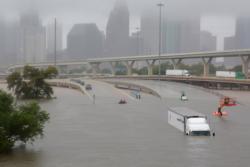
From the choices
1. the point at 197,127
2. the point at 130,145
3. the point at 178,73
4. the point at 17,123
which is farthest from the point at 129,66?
the point at 17,123

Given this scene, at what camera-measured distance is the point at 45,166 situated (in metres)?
19.0

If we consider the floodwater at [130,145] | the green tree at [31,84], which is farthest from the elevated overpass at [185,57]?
the floodwater at [130,145]

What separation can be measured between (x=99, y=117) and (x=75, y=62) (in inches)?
4749

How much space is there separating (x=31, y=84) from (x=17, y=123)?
3923cm

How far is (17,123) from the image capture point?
71.6ft

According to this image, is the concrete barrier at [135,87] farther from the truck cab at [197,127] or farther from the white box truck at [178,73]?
the truck cab at [197,127]

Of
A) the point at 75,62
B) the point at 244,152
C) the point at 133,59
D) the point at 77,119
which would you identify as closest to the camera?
the point at 244,152

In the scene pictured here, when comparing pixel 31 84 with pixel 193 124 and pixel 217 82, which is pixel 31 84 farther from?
pixel 217 82

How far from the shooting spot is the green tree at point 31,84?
198 ft

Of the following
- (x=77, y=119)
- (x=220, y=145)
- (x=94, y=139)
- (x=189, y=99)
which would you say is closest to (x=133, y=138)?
(x=94, y=139)

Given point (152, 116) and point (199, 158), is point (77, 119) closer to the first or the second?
point (152, 116)

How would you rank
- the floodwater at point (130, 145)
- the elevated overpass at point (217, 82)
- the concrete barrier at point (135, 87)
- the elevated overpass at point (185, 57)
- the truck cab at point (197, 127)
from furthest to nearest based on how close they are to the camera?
the elevated overpass at point (185, 57) < the elevated overpass at point (217, 82) < the concrete barrier at point (135, 87) < the truck cab at point (197, 127) < the floodwater at point (130, 145)

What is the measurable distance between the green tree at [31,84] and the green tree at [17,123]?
3743cm

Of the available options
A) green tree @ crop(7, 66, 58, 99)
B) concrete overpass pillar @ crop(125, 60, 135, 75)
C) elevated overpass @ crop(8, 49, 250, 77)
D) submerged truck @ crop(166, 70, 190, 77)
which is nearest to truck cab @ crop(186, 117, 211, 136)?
green tree @ crop(7, 66, 58, 99)
